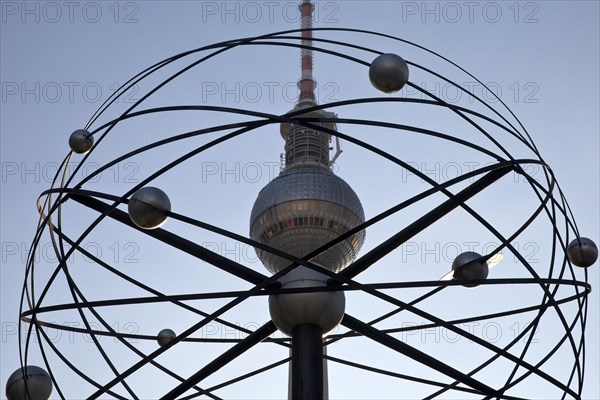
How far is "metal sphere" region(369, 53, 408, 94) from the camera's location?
9.64 metres

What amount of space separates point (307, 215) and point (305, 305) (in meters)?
44.9

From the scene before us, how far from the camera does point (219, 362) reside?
33.5ft

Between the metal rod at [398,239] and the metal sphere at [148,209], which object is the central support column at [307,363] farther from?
the metal sphere at [148,209]

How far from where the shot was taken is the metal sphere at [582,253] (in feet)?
36.7

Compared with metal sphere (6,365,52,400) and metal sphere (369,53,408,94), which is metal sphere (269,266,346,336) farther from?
metal sphere (6,365,52,400)

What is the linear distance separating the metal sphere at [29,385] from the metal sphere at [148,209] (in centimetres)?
217

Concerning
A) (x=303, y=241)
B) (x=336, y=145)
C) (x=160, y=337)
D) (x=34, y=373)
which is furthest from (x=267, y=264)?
(x=34, y=373)

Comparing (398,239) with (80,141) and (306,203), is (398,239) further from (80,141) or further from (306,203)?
(306,203)

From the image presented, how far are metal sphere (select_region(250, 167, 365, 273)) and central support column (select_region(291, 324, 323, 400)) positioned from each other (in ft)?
139

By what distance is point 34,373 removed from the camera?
33.4 ft

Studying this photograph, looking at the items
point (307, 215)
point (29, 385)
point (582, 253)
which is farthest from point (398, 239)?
point (307, 215)

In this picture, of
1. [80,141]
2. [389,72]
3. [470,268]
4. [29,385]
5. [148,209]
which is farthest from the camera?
[470,268]

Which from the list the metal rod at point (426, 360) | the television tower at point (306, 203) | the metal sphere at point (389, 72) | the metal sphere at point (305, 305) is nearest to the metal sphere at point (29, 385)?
the metal sphere at point (305, 305)

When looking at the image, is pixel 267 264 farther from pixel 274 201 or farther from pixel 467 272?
pixel 467 272
